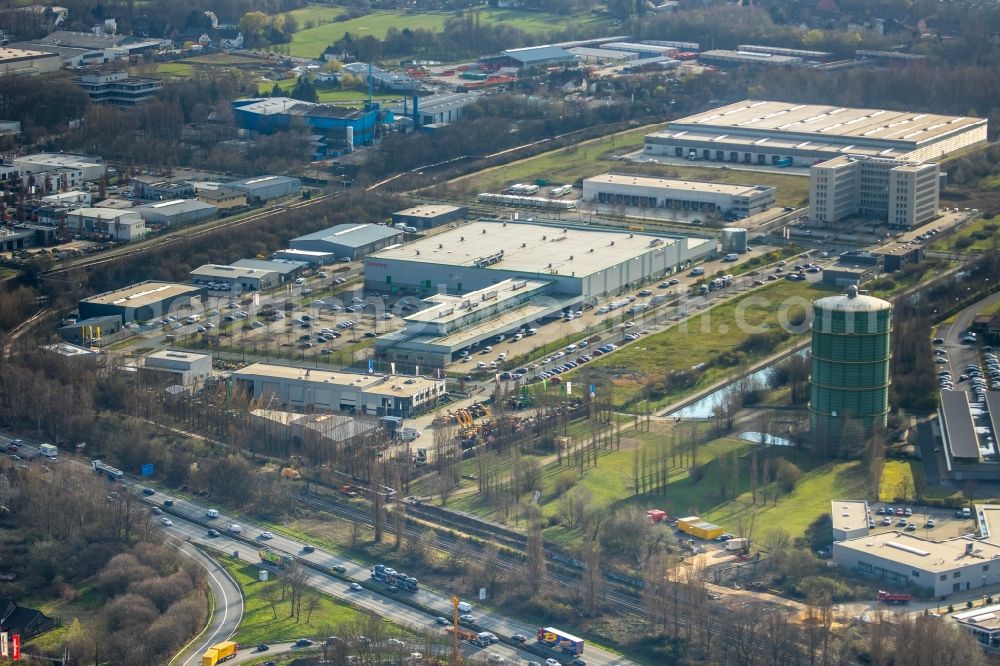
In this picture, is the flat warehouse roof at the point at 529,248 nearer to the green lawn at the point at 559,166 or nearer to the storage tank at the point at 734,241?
the storage tank at the point at 734,241

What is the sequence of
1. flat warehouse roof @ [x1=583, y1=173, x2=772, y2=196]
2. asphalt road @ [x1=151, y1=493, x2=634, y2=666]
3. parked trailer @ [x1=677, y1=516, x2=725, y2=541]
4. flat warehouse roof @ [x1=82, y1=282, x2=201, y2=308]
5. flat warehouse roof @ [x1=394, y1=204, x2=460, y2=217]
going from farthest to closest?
flat warehouse roof @ [x1=583, y1=173, x2=772, y2=196], flat warehouse roof @ [x1=394, y1=204, x2=460, y2=217], flat warehouse roof @ [x1=82, y1=282, x2=201, y2=308], parked trailer @ [x1=677, y1=516, x2=725, y2=541], asphalt road @ [x1=151, y1=493, x2=634, y2=666]

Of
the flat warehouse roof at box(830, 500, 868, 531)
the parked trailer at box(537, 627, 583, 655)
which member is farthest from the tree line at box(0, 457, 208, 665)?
the flat warehouse roof at box(830, 500, 868, 531)

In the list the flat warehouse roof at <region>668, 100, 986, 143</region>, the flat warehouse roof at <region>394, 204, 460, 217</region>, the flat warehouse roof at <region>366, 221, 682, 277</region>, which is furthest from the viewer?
the flat warehouse roof at <region>668, 100, 986, 143</region>

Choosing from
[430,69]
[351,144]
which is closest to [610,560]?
[351,144]

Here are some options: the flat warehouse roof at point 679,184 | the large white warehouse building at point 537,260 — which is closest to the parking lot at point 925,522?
the large white warehouse building at point 537,260

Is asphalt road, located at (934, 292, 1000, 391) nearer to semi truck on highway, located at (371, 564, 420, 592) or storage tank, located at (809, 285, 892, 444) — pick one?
storage tank, located at (809, 285, 892, 444)

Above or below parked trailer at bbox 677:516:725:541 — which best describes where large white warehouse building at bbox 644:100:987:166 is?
above

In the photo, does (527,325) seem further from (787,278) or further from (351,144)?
(351,144)

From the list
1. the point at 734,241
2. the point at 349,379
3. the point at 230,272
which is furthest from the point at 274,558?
the point at 734,241
